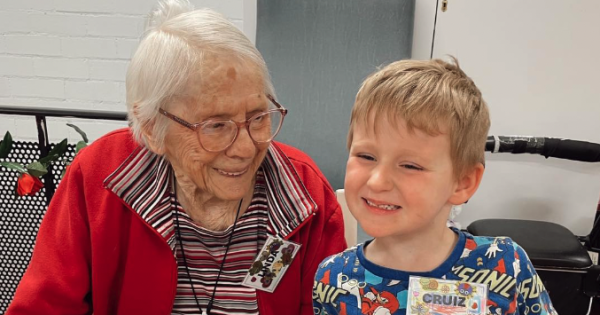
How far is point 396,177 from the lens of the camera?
0.87 meters

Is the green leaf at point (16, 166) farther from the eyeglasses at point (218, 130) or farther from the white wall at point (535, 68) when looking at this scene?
the white wall at point (535, 68)

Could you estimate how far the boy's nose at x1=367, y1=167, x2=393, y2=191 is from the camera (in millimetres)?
864

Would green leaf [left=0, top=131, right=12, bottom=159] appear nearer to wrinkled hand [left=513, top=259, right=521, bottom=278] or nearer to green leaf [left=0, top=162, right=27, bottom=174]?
green leaf [left=0, top=162, right=27, bottom=174]

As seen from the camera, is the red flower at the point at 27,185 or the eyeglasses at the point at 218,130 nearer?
the eyeglasses at the point at 218,130

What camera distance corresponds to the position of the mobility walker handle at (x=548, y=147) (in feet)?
7.46

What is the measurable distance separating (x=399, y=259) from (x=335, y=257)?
0.13 meters

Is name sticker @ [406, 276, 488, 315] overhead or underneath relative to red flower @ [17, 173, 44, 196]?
overhead

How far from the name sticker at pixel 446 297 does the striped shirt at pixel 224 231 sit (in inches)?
14.1

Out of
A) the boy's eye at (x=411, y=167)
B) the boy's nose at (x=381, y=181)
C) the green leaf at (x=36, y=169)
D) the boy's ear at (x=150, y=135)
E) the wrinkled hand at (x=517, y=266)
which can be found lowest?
the green leaf at (x=36, y=169)

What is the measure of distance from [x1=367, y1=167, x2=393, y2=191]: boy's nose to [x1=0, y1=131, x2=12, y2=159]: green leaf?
127 cm

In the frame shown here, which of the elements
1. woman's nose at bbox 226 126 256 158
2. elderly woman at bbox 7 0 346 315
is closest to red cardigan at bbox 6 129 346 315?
elderly woman at bbox 7 0 346 315

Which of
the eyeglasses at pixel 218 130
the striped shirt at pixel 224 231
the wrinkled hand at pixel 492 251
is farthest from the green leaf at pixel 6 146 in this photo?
the wrinkled hand at pixel 492 251

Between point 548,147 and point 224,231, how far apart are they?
5.23 ft

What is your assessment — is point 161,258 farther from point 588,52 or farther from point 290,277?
point 588,52
